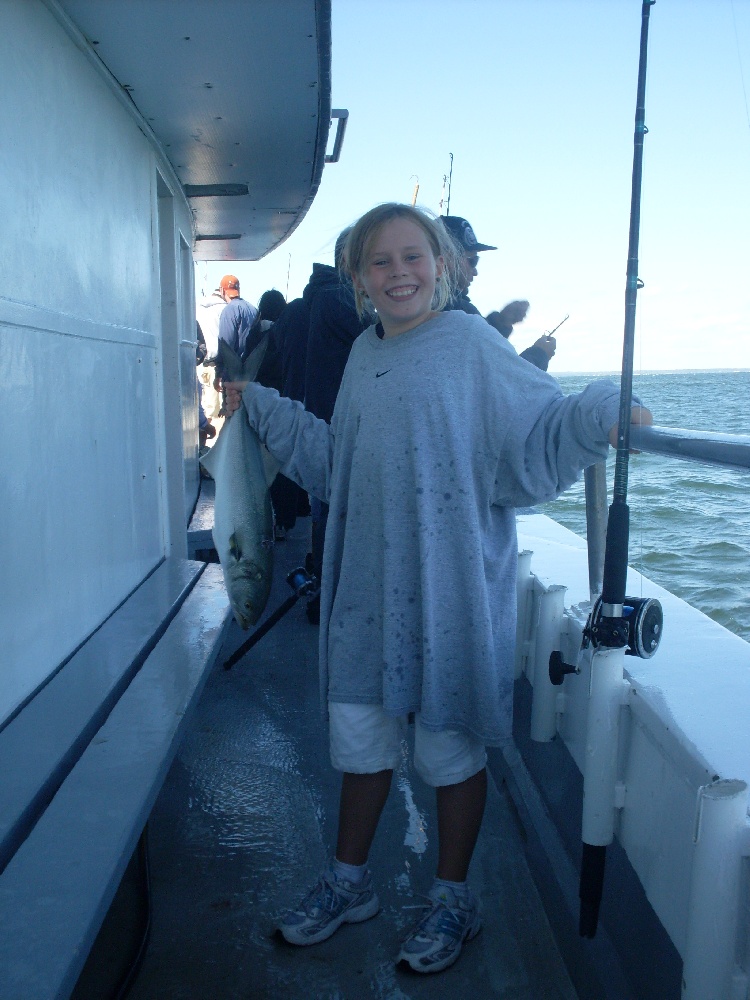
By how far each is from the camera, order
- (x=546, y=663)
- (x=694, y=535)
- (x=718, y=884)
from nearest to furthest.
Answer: (x=718, y=884) < (x=546, y=663) < (x=694, y=535)

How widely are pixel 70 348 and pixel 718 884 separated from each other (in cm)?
226

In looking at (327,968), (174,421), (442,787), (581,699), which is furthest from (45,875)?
(174,421)

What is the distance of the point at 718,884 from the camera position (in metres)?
1.19

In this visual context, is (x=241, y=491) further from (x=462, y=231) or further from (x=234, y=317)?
(x=234, y=317)

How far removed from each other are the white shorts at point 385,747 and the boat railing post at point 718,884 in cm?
80

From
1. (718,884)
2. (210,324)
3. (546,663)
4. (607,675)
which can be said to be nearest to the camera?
(718,884)

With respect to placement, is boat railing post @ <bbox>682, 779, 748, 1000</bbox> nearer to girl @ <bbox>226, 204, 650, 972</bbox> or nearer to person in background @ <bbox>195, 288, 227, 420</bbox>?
girl @ <bbox>226, 204, 650, 972</bbox>

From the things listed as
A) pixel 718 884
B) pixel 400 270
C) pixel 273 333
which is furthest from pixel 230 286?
pixel 718 884

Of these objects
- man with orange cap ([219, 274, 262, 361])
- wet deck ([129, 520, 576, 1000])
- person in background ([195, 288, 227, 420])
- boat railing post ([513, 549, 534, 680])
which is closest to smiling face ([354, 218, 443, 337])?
boat railing post ([513, 549, 534, 680])

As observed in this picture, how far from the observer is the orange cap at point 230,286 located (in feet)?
24.9

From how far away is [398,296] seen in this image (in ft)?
6.43

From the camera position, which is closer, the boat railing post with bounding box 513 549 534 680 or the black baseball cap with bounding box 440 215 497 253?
the boat railing post with bounding box 513 549 534 680

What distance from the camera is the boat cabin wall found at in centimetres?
216

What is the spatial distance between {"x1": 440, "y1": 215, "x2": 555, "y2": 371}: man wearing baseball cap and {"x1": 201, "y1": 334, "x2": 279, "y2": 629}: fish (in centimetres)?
68
